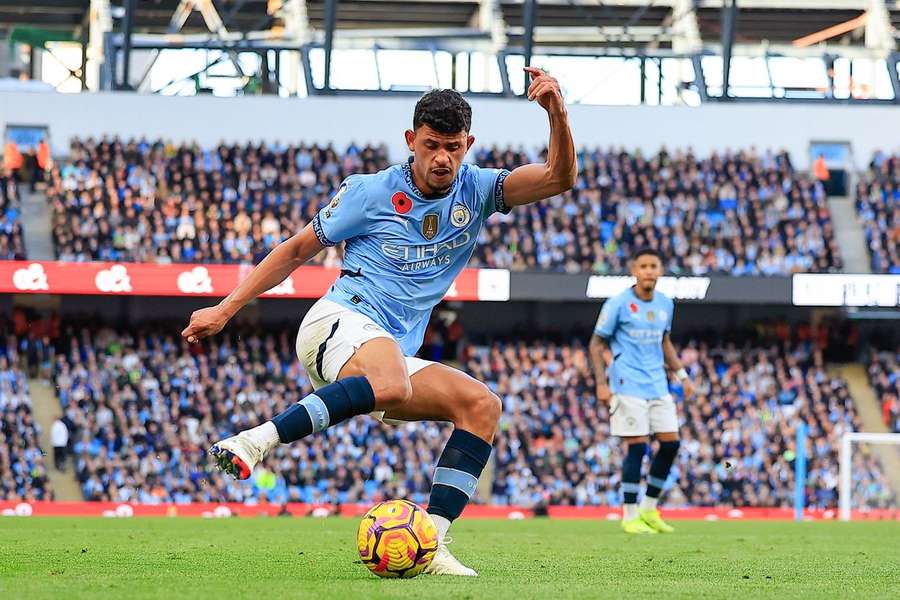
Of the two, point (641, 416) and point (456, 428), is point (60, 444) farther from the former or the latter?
point (456, 428)

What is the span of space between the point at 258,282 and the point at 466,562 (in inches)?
88.6

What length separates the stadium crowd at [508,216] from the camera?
26.7 metres

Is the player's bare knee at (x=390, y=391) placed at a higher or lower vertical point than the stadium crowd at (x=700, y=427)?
higher

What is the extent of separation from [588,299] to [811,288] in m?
4.33

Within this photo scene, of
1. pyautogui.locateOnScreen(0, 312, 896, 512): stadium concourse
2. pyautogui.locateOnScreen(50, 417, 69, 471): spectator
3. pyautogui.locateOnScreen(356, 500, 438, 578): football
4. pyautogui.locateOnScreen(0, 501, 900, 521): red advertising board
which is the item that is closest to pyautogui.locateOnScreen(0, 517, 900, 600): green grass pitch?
pyautogui.locateOnScreen(356, 500, 438, 578): football

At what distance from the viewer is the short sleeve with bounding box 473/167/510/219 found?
262 inches

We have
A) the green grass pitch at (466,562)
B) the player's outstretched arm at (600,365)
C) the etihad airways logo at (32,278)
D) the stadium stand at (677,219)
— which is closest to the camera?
the green grass pitch at (466,562)

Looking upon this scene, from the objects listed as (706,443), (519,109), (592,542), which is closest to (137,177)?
(519,109)

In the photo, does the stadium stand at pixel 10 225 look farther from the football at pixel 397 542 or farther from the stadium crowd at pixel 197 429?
the football at pixel 397 542

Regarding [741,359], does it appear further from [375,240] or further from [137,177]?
[375,240]

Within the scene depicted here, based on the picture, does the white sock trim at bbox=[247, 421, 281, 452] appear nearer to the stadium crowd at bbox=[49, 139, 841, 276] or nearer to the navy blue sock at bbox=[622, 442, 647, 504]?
the navy blue sock at bbox=[622, 442, 647, 504]

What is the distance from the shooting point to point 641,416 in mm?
12711

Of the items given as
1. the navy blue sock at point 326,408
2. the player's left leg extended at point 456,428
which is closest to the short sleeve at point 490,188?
the player's left leg extended at point 456,428

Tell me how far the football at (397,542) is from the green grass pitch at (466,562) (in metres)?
0.09
